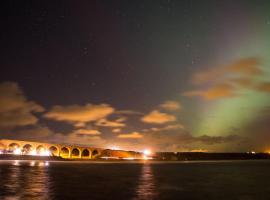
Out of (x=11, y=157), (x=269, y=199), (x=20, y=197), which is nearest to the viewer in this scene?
(x=20, y=197)

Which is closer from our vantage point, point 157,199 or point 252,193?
point 157,199

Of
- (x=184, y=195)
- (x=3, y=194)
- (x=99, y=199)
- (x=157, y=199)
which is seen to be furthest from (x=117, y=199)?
(x=3, y=194)

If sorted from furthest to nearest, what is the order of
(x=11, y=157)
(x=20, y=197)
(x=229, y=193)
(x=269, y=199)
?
(x=11, y=157), (x=229, y=193), (x=269, y=199), (x=20, y=197)

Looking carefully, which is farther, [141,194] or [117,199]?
[141,194]

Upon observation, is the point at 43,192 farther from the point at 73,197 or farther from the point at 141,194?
the point at 141,194

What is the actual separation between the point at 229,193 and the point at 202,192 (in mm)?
2936

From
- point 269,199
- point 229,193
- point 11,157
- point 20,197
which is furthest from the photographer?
point 11,157

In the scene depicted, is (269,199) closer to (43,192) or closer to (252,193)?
(252,193)

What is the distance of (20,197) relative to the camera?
1230 inches

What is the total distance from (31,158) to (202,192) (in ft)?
479


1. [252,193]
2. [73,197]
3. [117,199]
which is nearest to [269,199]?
[252,193]

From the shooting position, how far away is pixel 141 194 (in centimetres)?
3541

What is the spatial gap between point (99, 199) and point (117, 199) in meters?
1.66

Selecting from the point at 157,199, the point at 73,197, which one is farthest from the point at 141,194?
the point at 73,197
